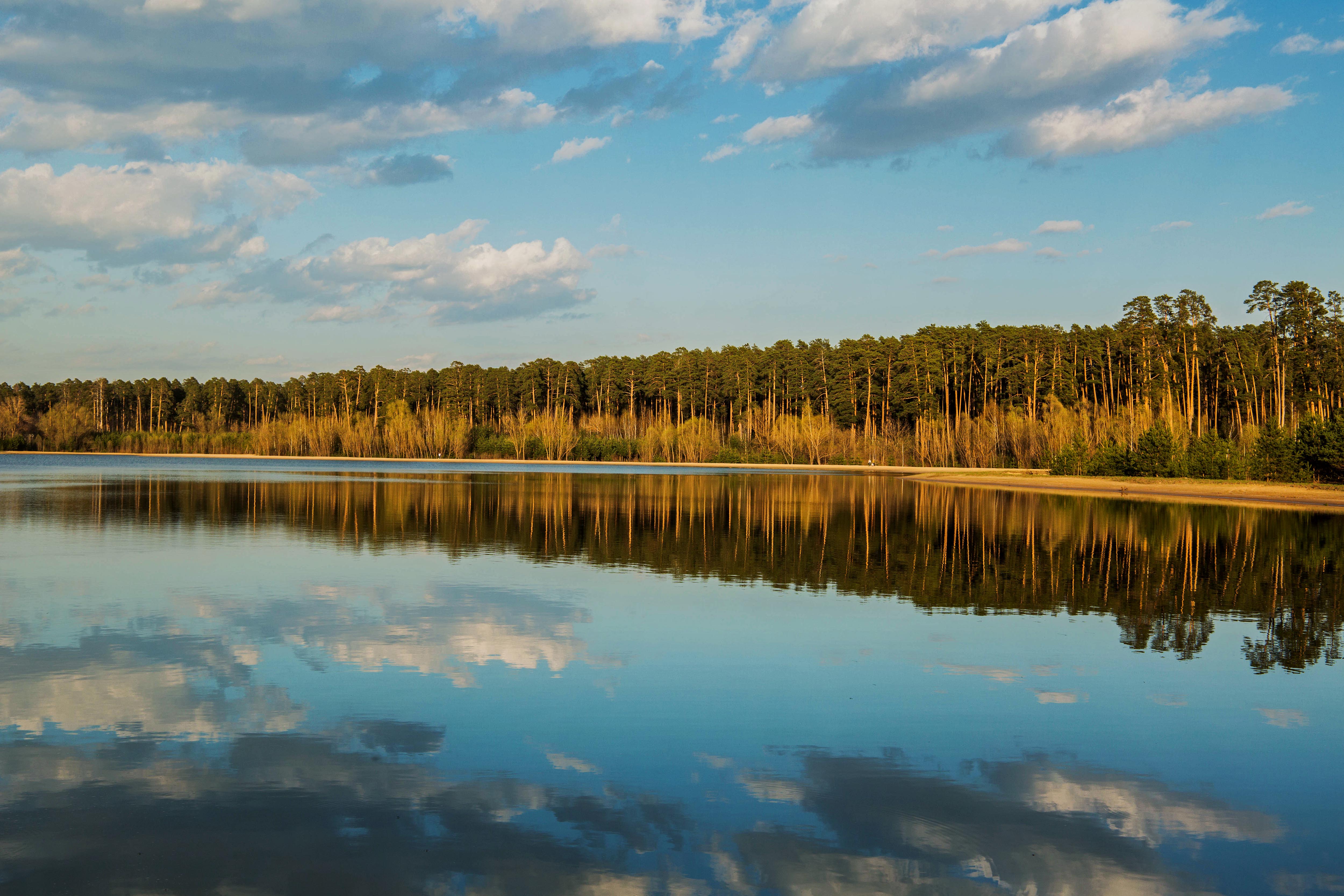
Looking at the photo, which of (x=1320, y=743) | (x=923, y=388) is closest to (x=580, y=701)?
(x=1320, y=743)

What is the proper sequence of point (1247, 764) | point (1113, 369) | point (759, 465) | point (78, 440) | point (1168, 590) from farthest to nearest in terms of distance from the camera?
point (78, 440) → point (1113, 369) → point (759, 465) → point (1168, 590) → point (1247, 764)

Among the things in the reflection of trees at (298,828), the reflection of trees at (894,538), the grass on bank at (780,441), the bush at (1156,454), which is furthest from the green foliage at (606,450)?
the reflection of trees at (298,828)

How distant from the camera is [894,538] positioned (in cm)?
2225

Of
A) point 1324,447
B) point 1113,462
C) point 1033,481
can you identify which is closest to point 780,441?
point 1033,481

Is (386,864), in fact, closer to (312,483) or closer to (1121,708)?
(1121,708)

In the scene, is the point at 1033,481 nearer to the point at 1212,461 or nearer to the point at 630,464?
the point at 1212,461

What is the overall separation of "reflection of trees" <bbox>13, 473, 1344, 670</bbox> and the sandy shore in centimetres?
385

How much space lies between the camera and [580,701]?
8039 mm

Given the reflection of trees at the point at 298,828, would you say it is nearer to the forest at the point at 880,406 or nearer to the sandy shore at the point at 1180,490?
the sandy shore at the point at 1180,490

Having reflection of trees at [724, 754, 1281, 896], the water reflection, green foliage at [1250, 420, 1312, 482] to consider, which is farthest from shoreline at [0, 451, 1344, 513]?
the water reflection

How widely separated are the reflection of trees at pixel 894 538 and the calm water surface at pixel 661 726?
0.19m

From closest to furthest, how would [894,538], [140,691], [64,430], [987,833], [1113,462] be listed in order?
[987,833]
[140,691]
[894,538]
[1113,462]
[64,430]

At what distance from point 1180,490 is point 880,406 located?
57.3 meters

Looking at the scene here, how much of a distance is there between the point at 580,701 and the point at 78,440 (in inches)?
4924
